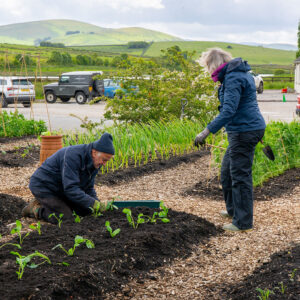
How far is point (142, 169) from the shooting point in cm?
728

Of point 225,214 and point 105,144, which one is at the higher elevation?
point 105,144

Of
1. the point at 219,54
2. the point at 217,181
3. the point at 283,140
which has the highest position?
the point at 219,54

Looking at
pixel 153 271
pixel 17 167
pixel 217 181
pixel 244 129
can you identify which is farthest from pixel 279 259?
pixel 17 167

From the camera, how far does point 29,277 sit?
3.09 metres

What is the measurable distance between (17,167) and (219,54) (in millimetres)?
4442

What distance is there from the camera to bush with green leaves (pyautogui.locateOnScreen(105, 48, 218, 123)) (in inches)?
366

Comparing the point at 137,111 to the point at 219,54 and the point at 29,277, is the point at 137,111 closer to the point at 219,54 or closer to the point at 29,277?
the point at 219,54

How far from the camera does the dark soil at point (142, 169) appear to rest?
6.71 m

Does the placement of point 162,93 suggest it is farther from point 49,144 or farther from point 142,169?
point 49,144

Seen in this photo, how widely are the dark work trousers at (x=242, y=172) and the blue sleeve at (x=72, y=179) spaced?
1395 millimetres

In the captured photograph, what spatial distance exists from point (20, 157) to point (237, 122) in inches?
199

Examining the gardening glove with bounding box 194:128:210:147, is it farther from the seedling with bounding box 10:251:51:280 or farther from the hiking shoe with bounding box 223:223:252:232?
the seedling with bounding box 10:251:51:280

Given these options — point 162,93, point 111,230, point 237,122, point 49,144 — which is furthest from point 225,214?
point 162,93

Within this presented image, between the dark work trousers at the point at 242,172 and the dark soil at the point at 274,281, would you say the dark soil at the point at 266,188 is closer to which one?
the dark work trousers at the point at 242,172
